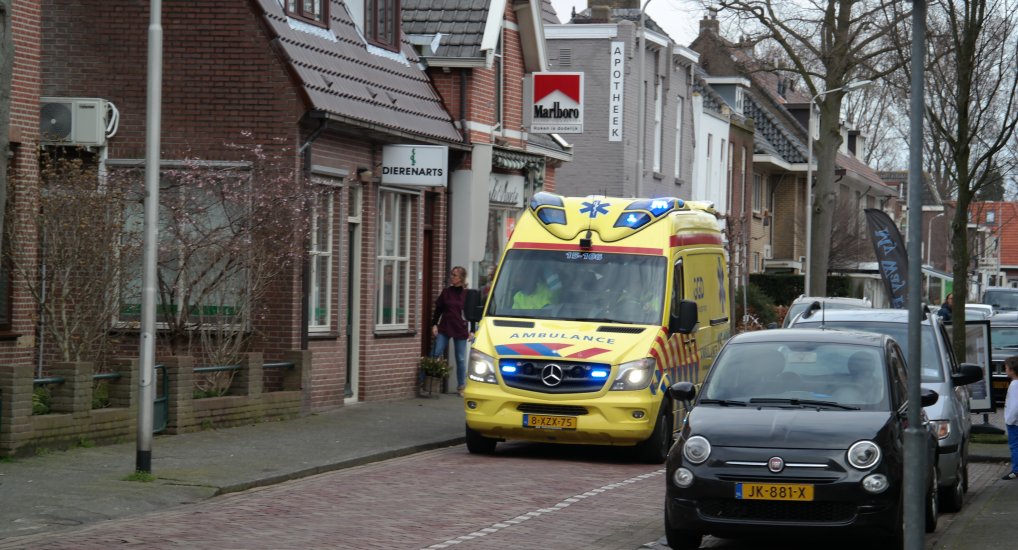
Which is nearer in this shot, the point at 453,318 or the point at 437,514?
the point at 437,514

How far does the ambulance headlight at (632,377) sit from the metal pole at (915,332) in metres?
7.09

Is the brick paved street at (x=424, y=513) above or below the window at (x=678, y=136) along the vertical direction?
below

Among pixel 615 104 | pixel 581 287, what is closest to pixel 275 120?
pixel 581 287

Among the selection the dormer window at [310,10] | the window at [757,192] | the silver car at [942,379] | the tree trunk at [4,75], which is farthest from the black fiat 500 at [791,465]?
the window at [757,192]

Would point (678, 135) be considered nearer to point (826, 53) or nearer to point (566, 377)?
point (826, 53)

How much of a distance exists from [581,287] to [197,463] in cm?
486

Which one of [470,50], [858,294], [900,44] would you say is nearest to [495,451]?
[900,44]

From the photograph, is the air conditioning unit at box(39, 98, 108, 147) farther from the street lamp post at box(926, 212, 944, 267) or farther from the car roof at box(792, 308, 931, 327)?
the street lamp post at box(926, 212, 944, 267)

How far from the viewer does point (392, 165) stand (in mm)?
22938

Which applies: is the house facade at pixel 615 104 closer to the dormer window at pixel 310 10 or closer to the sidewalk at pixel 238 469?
the dormer window at pixel 310 10

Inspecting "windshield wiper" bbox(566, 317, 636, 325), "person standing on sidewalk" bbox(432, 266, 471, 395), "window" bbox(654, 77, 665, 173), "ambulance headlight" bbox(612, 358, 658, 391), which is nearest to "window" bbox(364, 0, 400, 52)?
"person standing on sidewalk" bbox(432, 266, 471, 395)

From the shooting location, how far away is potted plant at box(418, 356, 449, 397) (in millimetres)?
24547

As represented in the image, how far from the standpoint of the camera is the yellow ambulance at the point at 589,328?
1631cm

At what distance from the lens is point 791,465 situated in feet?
34.4
